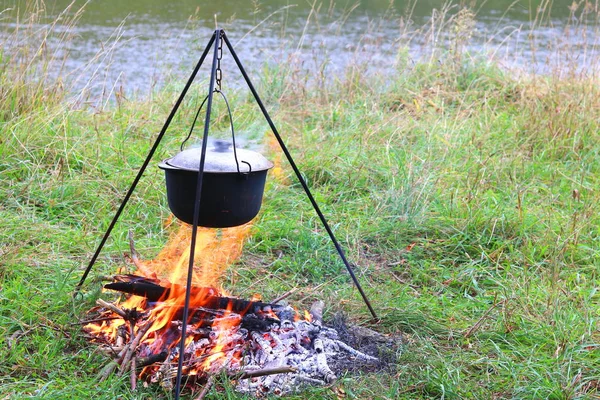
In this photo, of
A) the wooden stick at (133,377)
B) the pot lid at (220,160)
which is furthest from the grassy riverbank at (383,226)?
the pot lid at (220,160)

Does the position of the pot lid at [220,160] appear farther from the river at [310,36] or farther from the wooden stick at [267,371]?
the river at [310,36]

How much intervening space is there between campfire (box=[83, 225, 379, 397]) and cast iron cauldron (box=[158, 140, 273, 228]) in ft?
1.40

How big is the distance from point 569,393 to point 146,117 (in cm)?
371

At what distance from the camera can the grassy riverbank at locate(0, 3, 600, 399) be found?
2520 millimetres

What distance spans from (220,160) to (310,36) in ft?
26.3

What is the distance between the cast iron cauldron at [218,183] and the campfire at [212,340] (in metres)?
0.43

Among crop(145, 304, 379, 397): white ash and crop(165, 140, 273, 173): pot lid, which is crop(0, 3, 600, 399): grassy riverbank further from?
crop(165, 140, 273, 173): pot lid

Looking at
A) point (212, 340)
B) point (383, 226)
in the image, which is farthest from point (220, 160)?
point (383, 226)

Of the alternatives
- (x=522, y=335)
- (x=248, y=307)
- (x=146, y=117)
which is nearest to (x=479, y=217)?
(x=522, y=335)

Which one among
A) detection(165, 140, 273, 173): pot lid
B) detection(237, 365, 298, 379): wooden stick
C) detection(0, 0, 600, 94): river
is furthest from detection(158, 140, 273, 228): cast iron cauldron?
detection(0, 0, 600, 94): river

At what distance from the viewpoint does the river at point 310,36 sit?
623 centimetres

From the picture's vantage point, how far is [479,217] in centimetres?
372

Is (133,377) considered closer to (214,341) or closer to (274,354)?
(214,341)

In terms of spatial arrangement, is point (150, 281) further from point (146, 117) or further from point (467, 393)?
point (146, 117)
